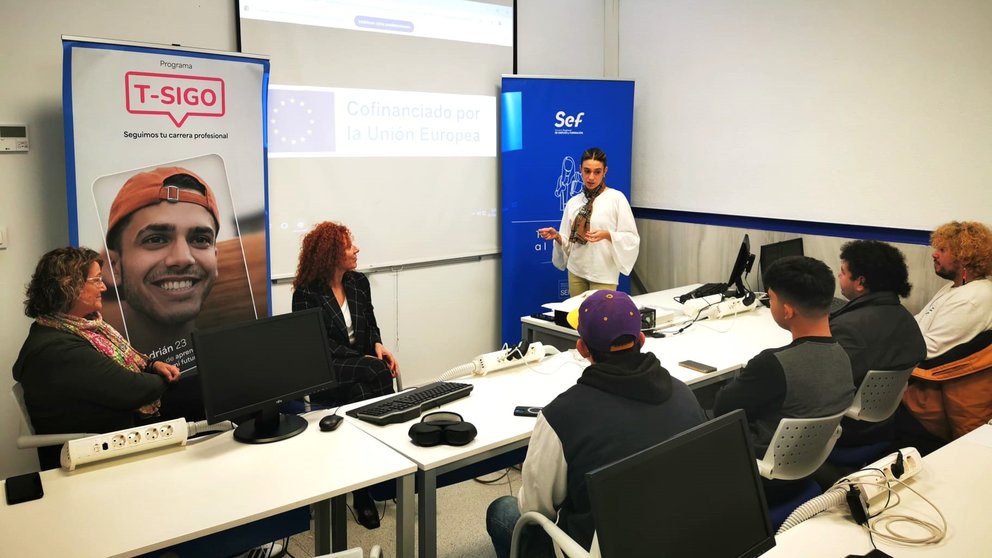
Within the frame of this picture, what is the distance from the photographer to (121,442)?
229 centimetres

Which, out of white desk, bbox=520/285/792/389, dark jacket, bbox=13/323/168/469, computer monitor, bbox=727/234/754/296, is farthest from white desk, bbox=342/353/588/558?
computer monitor, bbox=727/234/754/296

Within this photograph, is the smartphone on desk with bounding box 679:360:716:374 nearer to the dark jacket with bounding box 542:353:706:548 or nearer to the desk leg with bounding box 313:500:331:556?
the dark jacket with bounding box 542:353:706:548

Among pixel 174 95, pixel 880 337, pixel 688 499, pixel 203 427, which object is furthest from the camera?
pixel 174 95

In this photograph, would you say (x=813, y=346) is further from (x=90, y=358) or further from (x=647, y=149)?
(x=647, y=149)

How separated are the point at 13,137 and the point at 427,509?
2.83m

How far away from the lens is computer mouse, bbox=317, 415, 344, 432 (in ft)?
8.43

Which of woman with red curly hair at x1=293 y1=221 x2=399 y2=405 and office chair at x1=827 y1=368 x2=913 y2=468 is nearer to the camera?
office chair at x1=827 y1=368 x2=913 y2=468

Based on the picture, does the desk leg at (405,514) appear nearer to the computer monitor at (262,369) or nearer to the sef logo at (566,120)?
the computer monitor at (262,369)

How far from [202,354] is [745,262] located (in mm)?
3350

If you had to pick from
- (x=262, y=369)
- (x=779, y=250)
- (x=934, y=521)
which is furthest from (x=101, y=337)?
(x=779, y=250)

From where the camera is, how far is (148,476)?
2209 millimetres

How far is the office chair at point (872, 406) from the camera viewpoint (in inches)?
116

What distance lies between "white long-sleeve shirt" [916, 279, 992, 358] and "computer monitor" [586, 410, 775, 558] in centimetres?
226

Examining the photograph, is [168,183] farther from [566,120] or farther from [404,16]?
[566,120]
